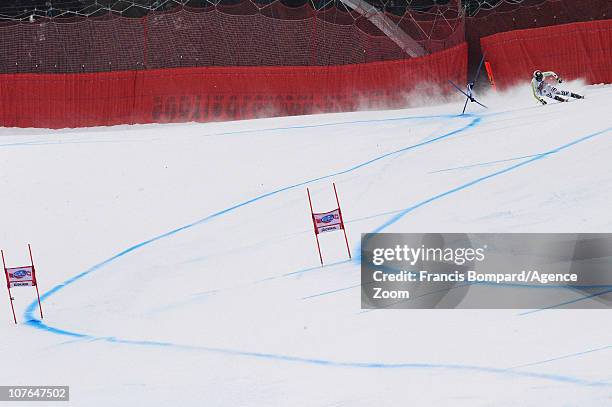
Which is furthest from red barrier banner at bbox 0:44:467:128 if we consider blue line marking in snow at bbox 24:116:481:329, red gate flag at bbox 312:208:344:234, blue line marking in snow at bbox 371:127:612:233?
red gate flag at bbox 312:208:344:234

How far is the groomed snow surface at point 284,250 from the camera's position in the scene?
11969 mm

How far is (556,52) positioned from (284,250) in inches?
516

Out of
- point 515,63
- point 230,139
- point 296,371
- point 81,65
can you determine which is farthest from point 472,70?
point 296,371

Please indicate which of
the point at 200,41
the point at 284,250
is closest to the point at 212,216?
the point at 284,250

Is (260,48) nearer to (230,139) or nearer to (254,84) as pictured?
(254,84)

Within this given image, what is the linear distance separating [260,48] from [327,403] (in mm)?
18813

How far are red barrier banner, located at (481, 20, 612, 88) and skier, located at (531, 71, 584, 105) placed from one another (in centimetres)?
320

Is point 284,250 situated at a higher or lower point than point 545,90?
lower

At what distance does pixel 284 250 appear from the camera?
17.3 m

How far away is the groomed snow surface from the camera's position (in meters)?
12.0

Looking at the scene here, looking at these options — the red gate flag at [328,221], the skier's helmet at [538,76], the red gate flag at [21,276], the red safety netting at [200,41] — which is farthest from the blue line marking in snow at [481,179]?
the red safety netting at [200,41]

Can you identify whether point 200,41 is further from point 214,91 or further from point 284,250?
point 284,250

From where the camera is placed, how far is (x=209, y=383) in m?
12.3

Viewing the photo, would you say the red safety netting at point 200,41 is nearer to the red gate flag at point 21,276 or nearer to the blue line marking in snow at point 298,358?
→ the blue line marking in snow at point 298,358
